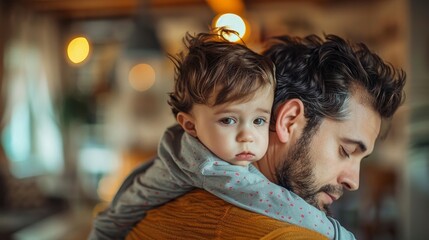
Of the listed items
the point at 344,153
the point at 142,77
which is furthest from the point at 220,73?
the point at 142,77

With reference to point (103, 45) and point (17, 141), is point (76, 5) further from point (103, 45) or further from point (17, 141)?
point (17, 141)

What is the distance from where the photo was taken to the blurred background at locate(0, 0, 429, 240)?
200 inches

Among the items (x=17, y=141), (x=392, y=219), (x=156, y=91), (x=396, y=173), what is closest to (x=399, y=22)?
(x=396, y=173)

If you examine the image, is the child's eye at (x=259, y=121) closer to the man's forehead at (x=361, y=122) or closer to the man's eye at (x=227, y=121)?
the man's eye at (x=227, y=121)

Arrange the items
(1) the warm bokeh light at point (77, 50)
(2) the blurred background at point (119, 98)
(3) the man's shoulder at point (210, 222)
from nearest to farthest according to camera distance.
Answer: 1. (3) the man's shoulder at point (210, 222)
2. (1) the warm bokeh light at point (77, 50)
3. (2) the blurred background at point (119, 98)

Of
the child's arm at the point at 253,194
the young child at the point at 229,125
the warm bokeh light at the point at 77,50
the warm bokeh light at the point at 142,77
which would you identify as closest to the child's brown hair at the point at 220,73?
the young child at the point at 229,125

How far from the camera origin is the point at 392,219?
229 inches

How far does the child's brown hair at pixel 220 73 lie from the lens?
0.91 m

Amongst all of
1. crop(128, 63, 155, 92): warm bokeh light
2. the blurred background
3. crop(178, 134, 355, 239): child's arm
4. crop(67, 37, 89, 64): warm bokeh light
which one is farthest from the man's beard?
crop(128, 63, 155, 92): warm bokeh light

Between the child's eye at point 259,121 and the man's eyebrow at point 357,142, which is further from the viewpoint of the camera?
the man's eyebrow at point 357,142

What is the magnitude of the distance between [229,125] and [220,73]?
102 mm

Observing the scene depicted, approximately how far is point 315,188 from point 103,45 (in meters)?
7.87

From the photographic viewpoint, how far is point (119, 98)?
8.55m

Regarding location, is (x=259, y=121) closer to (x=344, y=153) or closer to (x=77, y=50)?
(x=344, y=153)
